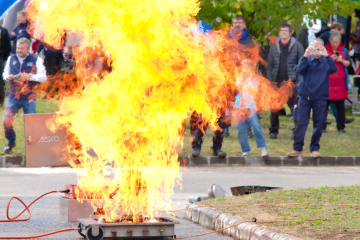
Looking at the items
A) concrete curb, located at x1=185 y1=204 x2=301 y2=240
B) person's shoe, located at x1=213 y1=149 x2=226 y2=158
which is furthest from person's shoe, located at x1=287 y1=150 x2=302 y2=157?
concrete curb, located at x1=185 y1=204 x2=301 y2=240

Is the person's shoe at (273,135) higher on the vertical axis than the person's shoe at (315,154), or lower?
higher

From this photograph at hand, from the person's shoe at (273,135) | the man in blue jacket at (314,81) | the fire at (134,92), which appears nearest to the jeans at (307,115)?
the man in blue jacket at (314,81)

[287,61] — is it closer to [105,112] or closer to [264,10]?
[264,10]

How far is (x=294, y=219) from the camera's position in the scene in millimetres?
5777

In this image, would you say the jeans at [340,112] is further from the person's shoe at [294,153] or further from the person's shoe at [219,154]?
the person's shoe at [219,154]

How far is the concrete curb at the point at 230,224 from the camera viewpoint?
5.17 metres

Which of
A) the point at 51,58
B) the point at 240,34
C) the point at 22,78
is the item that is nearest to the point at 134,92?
the point at 240,34

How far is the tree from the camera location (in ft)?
50.1

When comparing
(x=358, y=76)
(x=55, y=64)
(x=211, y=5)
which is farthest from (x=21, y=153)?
(x=358, y=76)

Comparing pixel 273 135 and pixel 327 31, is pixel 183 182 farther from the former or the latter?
pixel 327 31

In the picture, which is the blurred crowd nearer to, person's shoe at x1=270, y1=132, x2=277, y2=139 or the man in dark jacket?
the man in dark jacket

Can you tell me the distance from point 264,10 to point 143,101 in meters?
10.2

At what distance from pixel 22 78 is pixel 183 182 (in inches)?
170

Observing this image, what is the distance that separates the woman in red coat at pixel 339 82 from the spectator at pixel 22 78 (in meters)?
7.38
